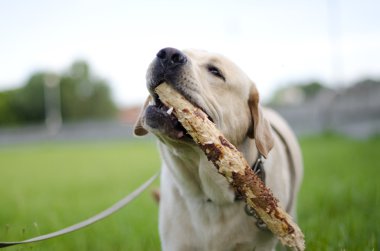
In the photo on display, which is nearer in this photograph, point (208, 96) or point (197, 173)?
point (208, 96)

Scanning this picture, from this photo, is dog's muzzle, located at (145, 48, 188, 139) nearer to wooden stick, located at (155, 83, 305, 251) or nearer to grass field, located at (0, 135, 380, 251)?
wooden stick, located at (155, 83, 305, 251)

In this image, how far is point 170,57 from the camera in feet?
9.14

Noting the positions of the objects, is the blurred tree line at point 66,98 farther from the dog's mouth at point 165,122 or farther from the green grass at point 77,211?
the dog's mouth at point 165,122

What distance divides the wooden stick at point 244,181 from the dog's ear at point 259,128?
569mm

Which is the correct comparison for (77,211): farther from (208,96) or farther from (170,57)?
(170,57)

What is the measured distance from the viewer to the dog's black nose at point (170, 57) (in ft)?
9.08

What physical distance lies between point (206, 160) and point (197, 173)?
146 mm

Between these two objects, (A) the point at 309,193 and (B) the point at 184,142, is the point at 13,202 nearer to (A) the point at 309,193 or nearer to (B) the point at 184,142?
(A) the point at 309,193

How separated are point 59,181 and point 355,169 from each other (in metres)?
6.19

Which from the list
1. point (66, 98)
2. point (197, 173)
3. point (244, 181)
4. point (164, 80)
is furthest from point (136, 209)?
point (66, 98)

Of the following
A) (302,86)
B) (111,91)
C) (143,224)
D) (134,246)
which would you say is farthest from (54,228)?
(302,86)

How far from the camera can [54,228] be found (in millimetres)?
4492

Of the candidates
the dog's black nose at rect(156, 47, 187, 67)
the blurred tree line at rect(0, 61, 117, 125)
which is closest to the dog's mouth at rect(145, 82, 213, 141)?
the dog's black nose at rect(156, 47, 187, 67)

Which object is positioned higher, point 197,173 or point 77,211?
point 197,173
